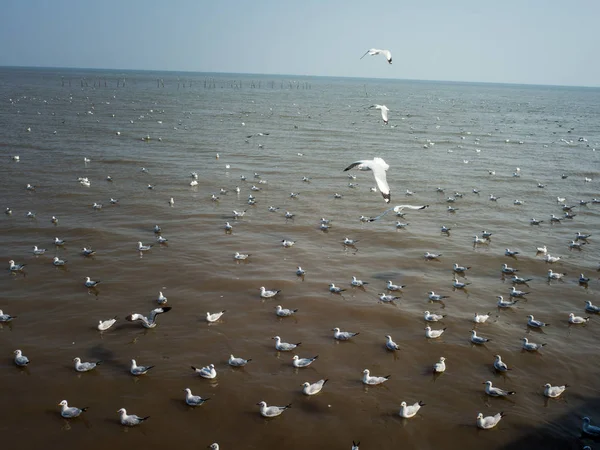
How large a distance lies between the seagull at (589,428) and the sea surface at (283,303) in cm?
22

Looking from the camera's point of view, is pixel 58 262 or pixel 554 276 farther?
pixel 554 276

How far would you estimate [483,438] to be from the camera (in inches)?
452

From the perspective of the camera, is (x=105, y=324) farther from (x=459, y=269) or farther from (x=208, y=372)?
(x=459, y=269)

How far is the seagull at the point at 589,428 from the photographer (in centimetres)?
1125

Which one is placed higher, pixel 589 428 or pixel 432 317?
pixel 432 317

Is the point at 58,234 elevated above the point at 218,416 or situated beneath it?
elevated above

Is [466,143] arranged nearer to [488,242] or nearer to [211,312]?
[488,242]

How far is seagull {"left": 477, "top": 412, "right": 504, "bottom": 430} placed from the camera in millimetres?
11665

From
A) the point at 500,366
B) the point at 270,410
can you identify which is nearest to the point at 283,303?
the point at 270,410

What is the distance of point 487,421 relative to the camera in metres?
11.7

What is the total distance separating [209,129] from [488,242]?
133 feet

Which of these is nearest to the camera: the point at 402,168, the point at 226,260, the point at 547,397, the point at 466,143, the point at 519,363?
the point at 547,397

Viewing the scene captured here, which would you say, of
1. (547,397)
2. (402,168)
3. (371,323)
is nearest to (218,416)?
(371,323)

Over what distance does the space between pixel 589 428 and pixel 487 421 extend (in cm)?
239
